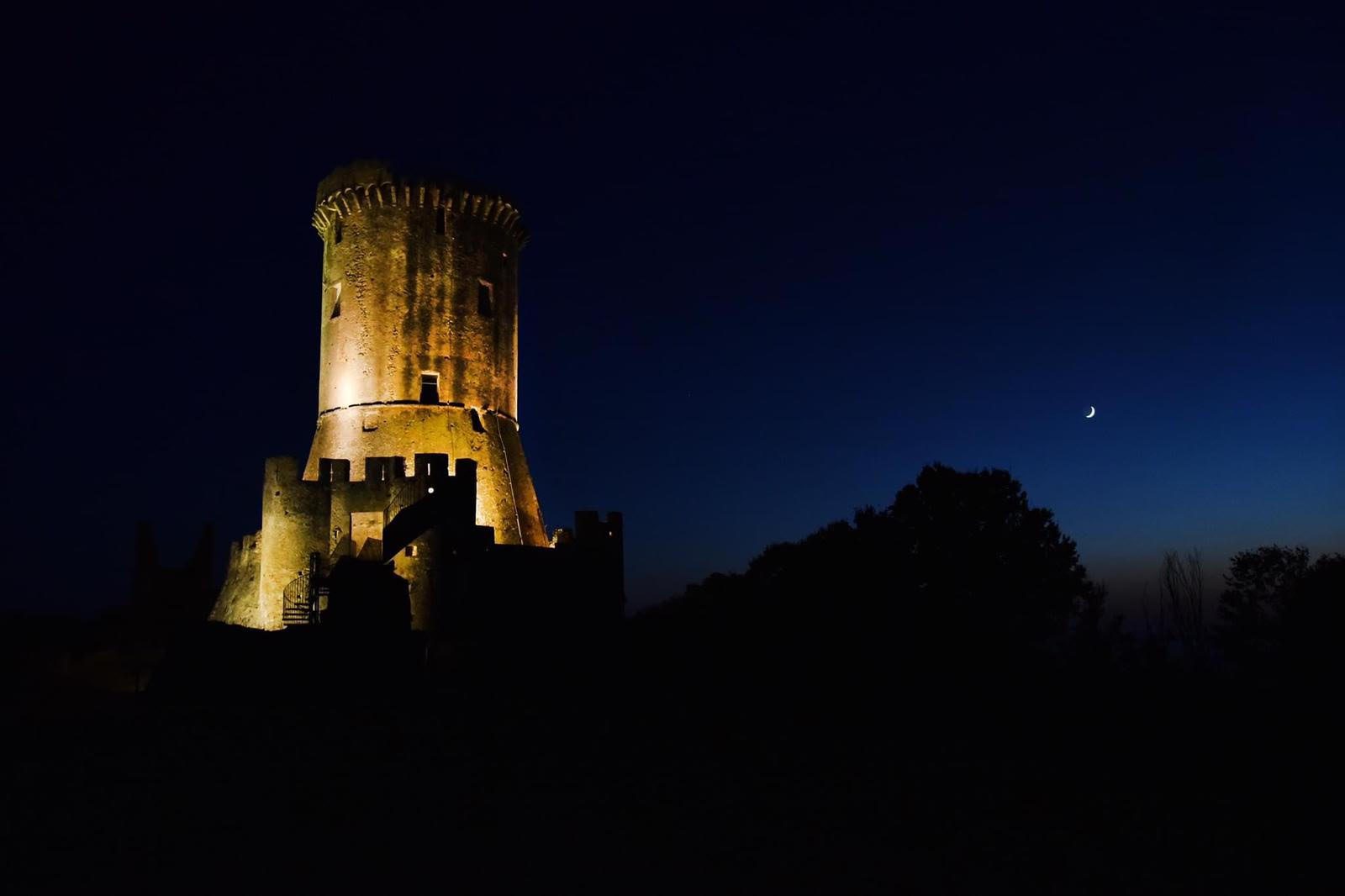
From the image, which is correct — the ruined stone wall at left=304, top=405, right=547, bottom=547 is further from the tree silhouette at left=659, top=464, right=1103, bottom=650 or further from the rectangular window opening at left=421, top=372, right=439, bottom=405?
the tree silhouette at left=659, top=464, right=1103, bottom=650

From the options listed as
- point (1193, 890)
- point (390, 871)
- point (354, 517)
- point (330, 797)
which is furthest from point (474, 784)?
point (354, 517)

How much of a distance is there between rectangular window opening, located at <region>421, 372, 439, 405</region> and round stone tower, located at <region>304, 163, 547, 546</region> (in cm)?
4

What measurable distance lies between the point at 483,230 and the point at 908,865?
85.5 ft

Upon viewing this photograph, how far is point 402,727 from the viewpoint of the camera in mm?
13094

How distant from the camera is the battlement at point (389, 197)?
96.1 ft

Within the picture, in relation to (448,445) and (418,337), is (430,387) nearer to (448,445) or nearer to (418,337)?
(418,337)

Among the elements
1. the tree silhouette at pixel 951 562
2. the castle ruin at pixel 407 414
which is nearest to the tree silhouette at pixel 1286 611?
the tree silhouette at pixel 951 562

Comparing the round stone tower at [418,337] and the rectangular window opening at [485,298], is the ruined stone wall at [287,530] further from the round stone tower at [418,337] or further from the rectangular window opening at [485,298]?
the rectangular window opening at [485,298]

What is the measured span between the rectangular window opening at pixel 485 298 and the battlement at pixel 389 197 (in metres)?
2.08

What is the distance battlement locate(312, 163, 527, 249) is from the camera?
96.1 feet

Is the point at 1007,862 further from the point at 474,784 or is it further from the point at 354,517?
the point at 354,517

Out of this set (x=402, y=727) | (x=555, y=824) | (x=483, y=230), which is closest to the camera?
(x=555, y=824)

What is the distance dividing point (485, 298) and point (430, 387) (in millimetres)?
3779

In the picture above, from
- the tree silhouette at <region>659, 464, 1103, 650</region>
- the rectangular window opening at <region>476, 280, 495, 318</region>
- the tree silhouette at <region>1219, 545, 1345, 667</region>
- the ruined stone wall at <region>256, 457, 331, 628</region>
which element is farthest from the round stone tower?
the tree silhouette at <region>1219, 545, 1345, 667</region>
